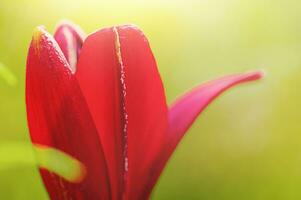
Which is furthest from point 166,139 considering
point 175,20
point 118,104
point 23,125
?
→ point 175,20

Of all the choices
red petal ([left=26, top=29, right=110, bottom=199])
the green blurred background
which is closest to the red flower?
red petal ([left=26, top=29, right=110, bottom=199])

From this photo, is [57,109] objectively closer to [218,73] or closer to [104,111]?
[104,111]

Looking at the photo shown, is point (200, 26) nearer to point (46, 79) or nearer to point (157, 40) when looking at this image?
point (157, 40)

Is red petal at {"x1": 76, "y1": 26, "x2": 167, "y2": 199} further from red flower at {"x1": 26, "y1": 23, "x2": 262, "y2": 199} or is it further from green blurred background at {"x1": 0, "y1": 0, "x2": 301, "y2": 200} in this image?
green blurred background at {"x1": 0, "y1": 0, "x2": 301, "y2": 200}

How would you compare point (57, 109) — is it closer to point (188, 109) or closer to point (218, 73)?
point (188, 109)

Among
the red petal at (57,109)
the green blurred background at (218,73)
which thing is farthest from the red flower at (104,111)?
the green blurred background at (218,73)

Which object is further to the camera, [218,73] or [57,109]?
[218,73]

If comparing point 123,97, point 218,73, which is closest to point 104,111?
point 123,97
